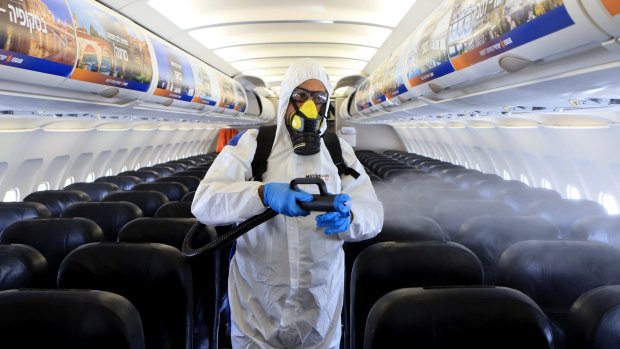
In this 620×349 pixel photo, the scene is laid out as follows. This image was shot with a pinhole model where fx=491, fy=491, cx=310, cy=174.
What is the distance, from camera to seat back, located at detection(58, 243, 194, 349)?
113 inches

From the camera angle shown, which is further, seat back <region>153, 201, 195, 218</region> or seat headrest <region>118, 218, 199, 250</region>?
seat back <region>153, 201, 195, 218</region>

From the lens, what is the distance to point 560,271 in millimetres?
3002

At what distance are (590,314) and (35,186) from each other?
366 inches

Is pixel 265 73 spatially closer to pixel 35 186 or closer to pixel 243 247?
pixel 35 186

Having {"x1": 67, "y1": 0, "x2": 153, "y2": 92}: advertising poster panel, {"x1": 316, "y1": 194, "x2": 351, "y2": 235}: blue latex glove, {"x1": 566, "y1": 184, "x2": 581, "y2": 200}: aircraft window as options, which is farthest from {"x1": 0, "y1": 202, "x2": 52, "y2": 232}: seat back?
{"x1": 566, "y1": 184, "x2": 581, "y2": 200}: aircraft window

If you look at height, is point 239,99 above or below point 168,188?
above

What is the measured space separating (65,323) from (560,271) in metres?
2.71

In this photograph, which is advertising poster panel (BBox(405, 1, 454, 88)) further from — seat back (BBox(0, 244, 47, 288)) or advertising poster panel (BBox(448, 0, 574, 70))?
seat back (BBox(0, 244, 47, 288))

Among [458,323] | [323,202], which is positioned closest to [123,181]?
[323,202]

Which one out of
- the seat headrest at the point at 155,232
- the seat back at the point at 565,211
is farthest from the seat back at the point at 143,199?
the seat back at the point at 565,211

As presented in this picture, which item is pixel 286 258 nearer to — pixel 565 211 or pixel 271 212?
pixel 271 212

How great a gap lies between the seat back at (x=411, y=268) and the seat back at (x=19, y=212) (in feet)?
12.8

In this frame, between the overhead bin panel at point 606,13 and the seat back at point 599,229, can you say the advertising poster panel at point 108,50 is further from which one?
the seat back at point 599,229

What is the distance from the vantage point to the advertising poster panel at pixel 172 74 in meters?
6.30
